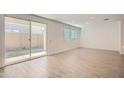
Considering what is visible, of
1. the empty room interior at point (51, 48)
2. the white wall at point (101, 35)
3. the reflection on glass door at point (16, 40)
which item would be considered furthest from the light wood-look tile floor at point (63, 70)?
the white wall at point (101, 35)

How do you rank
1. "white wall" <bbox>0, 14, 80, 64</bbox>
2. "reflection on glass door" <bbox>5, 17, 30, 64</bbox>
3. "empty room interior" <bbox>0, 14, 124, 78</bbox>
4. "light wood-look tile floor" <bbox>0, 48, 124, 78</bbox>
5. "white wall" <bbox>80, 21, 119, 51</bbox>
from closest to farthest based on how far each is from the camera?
"light wood-look tile floor" <bbox>0, 48, 124, 78</bbox>
"empty room interior" <bbox>0, 14, 124, 78</bbox>
"reflection on glass door" <bbox>5, 17, 30, 64</bbox>
"white wall" <bbox>0, 14, 80, 64</bbox>
"white wall" <bbox>80, 21, 119, 51</bbox>

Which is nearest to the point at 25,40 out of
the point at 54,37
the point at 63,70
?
the point at 54,37

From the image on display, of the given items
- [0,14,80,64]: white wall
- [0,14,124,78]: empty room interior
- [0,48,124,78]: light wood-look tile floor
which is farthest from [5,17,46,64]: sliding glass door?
[0,48,124,78]: light wood-look tile floor

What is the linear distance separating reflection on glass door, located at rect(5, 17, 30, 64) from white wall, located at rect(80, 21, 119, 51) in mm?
4674

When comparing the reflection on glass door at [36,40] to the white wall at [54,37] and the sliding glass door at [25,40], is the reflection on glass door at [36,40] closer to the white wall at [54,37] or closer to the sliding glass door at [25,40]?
the sliding glass door at [25,40]

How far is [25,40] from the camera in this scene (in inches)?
209

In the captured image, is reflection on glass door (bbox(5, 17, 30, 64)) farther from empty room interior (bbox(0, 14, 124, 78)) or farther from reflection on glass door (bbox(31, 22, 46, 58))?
reflection on glass door (bbox(31, 22, 46, 58))

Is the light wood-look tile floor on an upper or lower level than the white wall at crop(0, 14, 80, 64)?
lower

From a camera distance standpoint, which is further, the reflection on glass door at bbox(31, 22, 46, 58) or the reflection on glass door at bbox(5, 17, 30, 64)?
the reflection on glass door at bbox(31, 22, 46, 58)

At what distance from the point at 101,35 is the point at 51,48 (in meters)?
4.63

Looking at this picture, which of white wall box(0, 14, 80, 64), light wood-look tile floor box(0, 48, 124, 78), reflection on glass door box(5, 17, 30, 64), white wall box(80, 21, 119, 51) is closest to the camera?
light wood-look tile floor box(0, 48, 124, 78)

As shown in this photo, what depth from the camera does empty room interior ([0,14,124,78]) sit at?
358 cm
